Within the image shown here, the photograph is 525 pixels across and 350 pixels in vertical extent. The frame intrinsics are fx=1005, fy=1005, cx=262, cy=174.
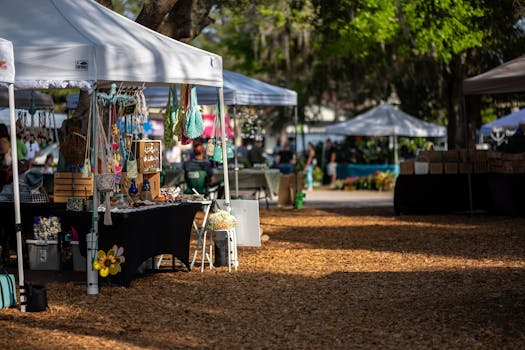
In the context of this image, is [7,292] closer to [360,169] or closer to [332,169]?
[332,169]

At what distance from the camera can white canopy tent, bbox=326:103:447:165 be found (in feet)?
102

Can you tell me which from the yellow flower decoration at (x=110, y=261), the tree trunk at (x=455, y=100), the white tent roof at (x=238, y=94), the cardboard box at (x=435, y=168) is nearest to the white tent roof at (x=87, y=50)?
the yellow flower decoration at (x=110, y=261)

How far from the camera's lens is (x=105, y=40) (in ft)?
30.2

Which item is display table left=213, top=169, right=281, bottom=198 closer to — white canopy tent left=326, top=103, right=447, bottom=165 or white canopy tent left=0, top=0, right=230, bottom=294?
white canopy tent left=0, top=0, right=230, bottom=294

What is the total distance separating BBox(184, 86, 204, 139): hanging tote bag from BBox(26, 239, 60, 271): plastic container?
6.26ft

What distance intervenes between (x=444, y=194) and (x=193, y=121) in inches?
327

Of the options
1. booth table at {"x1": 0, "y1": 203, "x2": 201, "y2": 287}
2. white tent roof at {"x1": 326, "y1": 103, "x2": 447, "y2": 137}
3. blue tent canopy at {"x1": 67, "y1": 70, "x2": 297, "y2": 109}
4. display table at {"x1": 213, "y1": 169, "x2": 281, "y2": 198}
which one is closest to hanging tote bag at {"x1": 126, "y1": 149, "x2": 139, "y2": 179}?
booth table at {"x1": 0, "y1": 203, "x2": 201, "y2": 287}

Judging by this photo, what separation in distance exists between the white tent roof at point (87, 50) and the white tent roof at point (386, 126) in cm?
2089

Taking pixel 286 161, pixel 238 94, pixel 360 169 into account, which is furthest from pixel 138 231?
pixel 360 169

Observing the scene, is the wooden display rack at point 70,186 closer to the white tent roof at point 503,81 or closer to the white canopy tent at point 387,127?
the white tent roof at point 503,81

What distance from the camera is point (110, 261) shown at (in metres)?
9.36

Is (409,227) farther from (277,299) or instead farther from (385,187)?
(385,187)

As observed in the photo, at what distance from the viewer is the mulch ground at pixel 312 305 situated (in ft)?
23.8

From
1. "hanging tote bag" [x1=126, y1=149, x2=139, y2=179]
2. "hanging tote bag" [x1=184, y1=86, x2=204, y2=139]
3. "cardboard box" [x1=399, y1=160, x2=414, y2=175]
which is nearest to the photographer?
"hanging tote bag" [x1=126, y1=149, x2=139, y2=179]
